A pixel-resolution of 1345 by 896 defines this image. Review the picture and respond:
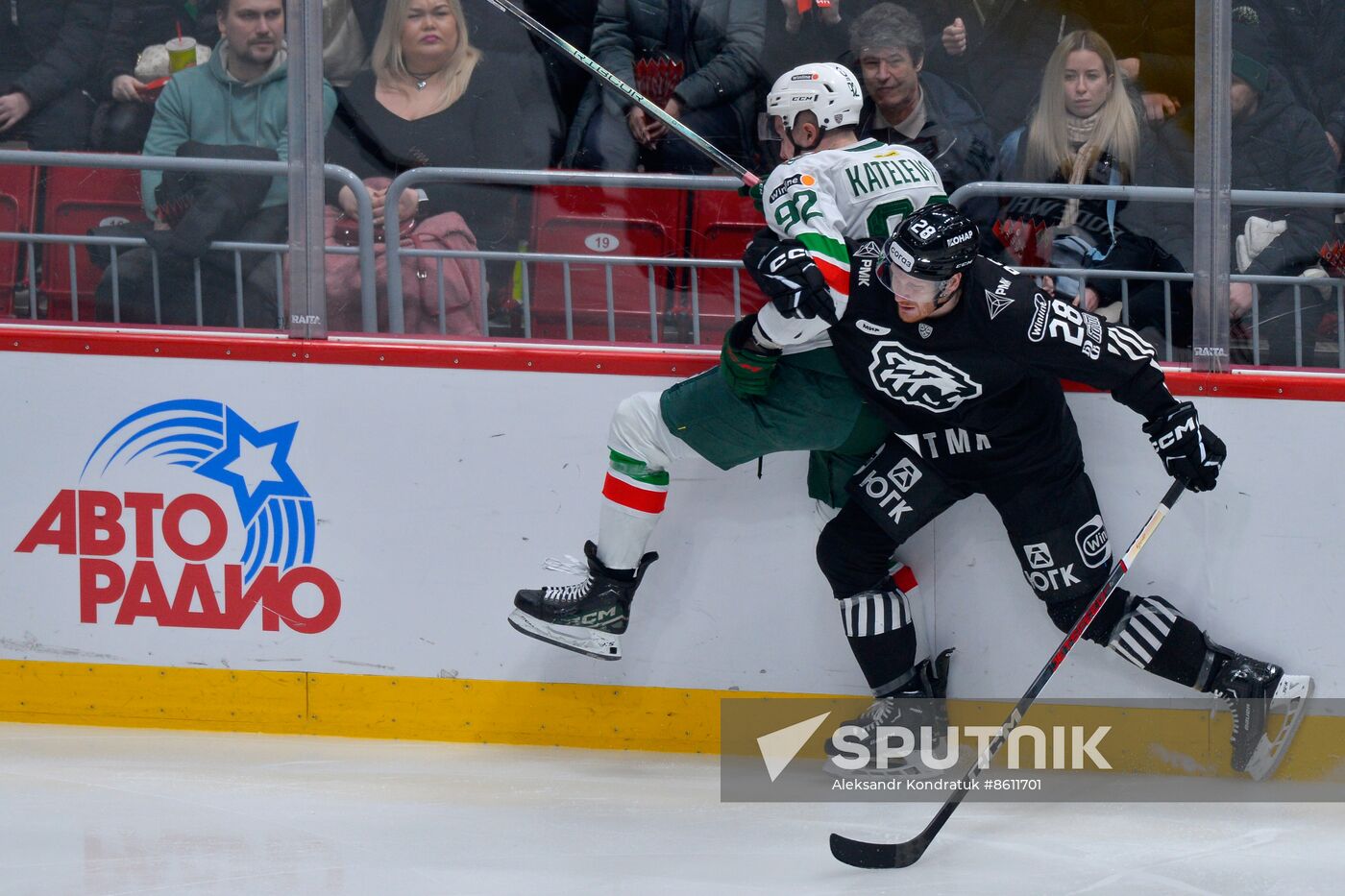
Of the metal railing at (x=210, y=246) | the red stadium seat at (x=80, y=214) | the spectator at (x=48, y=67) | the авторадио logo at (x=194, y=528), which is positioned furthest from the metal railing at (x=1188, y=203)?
the spectator at (x=48, y=67)

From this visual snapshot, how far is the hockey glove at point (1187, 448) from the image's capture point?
296 cm

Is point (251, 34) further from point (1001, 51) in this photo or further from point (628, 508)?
point (1001, 51)

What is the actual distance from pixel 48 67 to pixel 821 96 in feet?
5.89

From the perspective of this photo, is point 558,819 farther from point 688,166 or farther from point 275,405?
point 688,166

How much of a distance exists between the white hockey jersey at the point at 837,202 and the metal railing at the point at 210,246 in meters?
0.97

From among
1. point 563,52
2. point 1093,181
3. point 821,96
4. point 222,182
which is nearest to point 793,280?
point 821,96

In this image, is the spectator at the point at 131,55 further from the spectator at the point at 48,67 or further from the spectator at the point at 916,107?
the spectator at the point at 916,107

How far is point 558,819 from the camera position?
10.2 feet

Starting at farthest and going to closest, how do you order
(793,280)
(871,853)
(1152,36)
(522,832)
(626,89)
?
(626,89) < (1152,36) < (522,832) < (793,280) < (871,853)

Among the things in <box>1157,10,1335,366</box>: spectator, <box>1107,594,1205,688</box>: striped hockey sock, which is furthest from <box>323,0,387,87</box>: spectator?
<box>1107,594,1205,688</box>: striped hockey sock

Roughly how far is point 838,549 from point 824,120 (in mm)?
874

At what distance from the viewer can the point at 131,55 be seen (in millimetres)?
3578

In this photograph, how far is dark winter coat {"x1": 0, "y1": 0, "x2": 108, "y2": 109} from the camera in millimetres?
3582

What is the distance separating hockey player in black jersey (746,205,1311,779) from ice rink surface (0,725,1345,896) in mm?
308
